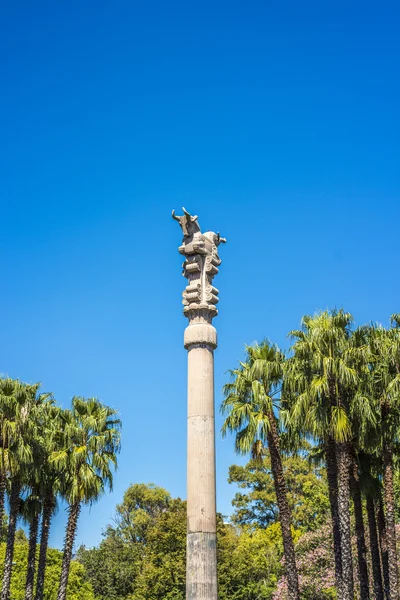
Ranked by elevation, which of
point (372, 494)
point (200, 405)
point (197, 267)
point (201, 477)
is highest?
point (197, 267)

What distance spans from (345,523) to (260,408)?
5163 millimetres

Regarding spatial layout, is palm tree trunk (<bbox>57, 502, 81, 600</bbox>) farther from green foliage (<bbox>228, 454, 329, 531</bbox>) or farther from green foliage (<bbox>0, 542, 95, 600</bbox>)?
green foliage (<bbox>228, 454, 329, 531</bbox>)

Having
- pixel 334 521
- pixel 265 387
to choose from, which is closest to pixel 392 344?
pixel 265 387

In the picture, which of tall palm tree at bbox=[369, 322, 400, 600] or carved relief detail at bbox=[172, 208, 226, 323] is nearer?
carved relief detail at bbox=[172, 208, 226, 323]

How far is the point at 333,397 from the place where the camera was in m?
24.5

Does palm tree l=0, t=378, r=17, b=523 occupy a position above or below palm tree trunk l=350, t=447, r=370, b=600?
above

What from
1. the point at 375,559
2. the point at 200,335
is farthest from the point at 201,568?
the point at 375,559

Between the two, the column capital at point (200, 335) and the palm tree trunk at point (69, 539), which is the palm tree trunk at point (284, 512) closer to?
the column capital at point (200, 335)

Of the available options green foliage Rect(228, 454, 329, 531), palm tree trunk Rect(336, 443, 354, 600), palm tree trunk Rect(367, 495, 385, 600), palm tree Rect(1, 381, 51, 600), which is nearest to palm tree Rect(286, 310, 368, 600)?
palm tree trunk Rect(336, 443, 354, 600)

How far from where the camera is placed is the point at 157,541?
1610 inches

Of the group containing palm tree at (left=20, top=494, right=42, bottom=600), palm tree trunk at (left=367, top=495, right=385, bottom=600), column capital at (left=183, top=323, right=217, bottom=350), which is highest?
column capital at (left=183, top=323, right=217, bottom=350)

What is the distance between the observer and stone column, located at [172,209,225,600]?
1595cm

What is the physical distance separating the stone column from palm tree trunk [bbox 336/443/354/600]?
25.8 feet

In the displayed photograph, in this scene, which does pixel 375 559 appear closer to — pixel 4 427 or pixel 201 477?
pixel 201 477
